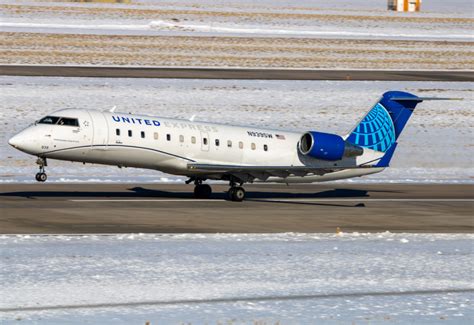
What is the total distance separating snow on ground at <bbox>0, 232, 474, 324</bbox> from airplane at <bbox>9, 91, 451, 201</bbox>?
8.65 meters

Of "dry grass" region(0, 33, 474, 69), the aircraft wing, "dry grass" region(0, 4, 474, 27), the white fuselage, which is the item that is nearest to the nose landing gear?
the aircraft wing

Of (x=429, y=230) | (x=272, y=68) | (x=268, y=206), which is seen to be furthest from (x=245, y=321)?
(x=272, y=68)

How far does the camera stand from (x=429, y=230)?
27.0 metres

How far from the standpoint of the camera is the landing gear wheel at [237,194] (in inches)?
1329

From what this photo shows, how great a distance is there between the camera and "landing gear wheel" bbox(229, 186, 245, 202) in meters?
33.8

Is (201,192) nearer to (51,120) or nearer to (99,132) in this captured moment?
(99,132)

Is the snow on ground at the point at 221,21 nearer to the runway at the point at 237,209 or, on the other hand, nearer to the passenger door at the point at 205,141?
the runway at the point at 237,209

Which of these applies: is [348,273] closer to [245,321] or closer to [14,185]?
[245,321]

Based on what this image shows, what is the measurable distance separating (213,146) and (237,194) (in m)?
1.80

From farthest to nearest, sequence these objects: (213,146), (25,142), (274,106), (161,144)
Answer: (274,106) < (213,146) < (161,144) < (25,142)

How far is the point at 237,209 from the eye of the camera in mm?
31531

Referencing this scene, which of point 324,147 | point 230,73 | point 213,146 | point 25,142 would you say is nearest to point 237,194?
point 213,146

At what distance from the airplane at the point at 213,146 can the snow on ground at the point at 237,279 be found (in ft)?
28.4

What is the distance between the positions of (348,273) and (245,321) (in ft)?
15.6
